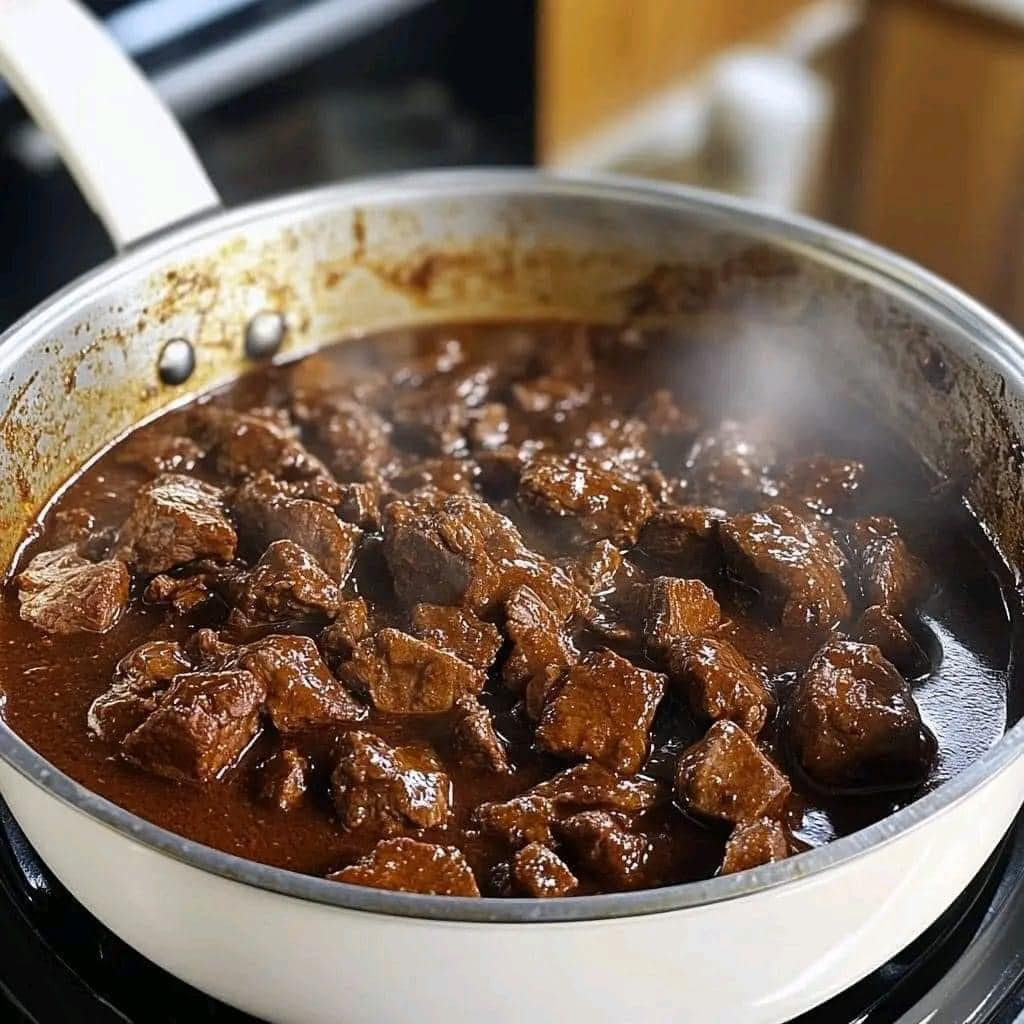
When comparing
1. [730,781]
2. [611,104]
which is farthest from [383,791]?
[611,104]

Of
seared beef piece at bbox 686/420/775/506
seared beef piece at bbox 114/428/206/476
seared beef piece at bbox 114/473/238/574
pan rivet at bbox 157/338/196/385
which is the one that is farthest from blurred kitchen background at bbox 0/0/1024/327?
seared beef piece at bbox 686/420/775/506

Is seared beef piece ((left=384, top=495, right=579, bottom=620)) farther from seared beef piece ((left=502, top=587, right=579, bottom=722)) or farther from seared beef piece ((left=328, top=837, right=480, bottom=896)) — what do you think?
seared beef piece ((left=328, top=837, right=480, bottom=896))

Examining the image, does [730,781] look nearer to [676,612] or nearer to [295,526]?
[676,612]

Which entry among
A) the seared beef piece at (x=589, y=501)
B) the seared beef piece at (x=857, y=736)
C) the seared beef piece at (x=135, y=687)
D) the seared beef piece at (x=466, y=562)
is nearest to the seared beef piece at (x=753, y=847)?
the seared beef piece at (x=857, y=736)

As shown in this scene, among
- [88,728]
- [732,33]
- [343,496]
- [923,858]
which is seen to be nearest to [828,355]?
[343,496]

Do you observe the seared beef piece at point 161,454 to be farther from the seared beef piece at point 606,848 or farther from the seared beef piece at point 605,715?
the seared beef piece at point 606,848
